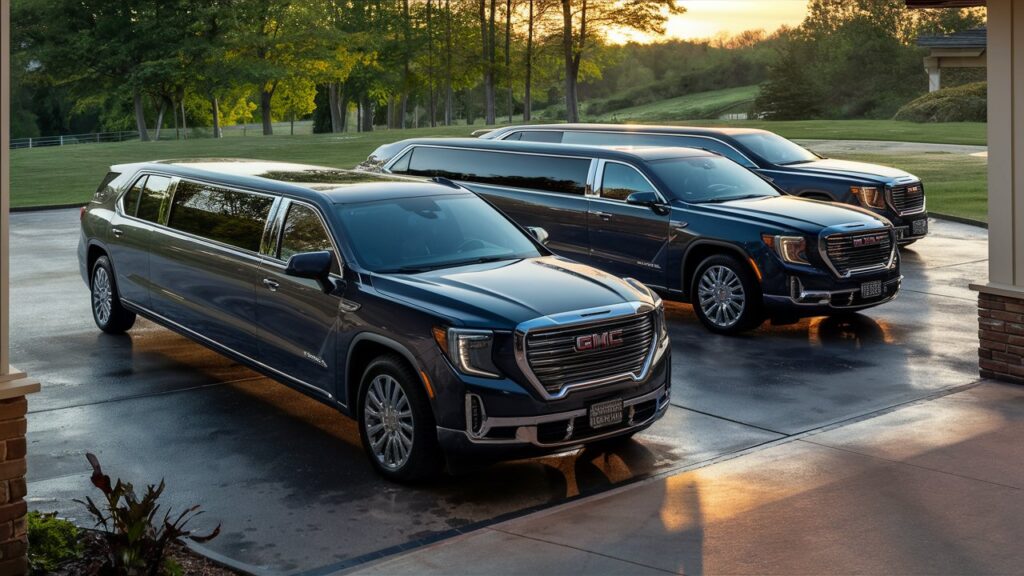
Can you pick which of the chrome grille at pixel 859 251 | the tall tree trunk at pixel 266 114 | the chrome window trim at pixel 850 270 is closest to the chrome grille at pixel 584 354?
the chrome window trim at pixel 850 270

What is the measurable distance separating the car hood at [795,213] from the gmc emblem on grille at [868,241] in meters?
0.12

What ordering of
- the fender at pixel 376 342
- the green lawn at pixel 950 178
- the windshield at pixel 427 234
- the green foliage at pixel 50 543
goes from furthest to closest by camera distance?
1. the green lawn at pixel 950 178
2. the windshield at pixel 427 234
3. the fender at pixel 376 342
4. the green foliage at pixel 50 543

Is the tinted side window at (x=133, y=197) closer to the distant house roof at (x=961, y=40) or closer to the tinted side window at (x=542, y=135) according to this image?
the tinted side window at (x=542, y=135)

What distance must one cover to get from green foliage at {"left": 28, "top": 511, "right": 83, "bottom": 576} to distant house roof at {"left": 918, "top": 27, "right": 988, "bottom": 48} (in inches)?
1678

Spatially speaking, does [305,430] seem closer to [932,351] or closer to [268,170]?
[268,170]

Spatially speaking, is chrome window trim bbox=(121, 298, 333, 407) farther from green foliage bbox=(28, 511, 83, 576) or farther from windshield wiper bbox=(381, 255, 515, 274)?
green foliage bbox=(28, 511, 83, 576)

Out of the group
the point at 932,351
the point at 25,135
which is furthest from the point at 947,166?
the point at 25,135

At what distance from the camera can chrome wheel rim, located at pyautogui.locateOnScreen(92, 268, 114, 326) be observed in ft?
38.8

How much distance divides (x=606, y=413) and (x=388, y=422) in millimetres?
1355

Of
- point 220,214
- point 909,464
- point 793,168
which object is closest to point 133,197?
point 220,214

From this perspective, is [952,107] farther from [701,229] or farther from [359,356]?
[359,356]

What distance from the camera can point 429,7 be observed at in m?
76.3

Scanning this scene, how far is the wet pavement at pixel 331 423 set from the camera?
6.82 meters

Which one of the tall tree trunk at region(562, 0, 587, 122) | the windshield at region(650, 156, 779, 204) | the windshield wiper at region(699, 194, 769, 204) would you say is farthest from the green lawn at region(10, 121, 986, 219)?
the tall tree trunk at region(562, 0, 587, 122)
